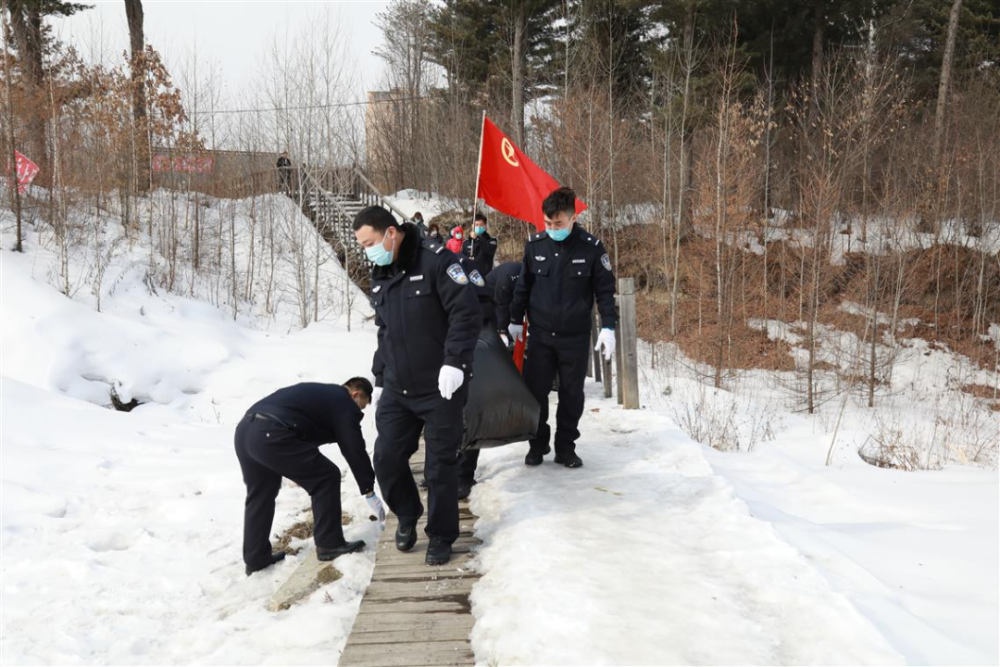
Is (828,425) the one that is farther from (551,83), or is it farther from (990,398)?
(551,83)

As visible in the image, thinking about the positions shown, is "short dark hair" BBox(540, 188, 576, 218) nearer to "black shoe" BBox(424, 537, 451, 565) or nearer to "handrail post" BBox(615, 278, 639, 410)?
"handrail post" BBox(615, 278, 639, 410)

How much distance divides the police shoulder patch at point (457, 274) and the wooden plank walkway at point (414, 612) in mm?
1504

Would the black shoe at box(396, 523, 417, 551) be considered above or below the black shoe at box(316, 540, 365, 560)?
above

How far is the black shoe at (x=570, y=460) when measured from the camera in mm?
4961

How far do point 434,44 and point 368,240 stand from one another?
24857 millimetres

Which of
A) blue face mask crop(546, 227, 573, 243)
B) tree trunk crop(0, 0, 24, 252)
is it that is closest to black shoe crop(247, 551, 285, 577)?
blue face mask crop(546, 227, 573, 243)

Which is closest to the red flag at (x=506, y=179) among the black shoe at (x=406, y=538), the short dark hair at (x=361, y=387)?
the short dark hair at (x=361, y=387)

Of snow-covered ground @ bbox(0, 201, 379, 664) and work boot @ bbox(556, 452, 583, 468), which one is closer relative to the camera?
snow-covered ground @ bbox(0, 201, 379, 664)

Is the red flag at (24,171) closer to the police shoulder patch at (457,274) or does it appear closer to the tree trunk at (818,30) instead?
the police shoulder patch at (457,274)

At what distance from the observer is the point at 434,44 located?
25.8 m

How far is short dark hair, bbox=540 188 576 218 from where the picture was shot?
4.68 m

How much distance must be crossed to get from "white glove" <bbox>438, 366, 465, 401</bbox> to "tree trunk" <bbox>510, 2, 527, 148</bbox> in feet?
57.9

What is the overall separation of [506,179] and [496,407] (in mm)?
3376

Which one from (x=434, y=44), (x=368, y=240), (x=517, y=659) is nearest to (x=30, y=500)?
(x=368, y=240)
